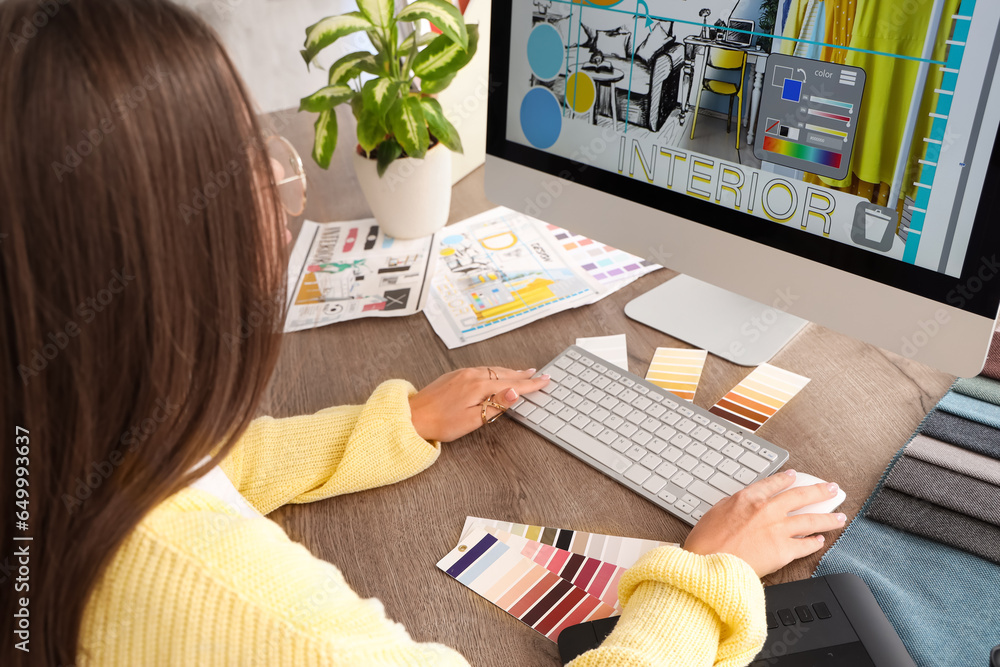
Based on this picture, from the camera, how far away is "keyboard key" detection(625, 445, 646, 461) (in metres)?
0.69

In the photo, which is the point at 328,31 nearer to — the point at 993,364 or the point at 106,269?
the point at 106,269

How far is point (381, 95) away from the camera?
3.31 ft

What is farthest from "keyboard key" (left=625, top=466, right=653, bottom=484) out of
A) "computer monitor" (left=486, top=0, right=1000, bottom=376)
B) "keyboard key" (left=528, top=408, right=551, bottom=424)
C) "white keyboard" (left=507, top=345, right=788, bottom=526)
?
"computer monitor" (left=486, top=0, right=1000, bottom=376)

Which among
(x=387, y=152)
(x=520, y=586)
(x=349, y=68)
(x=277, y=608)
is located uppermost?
(x=349, y=68)

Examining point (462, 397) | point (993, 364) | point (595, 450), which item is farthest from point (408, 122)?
point (993, 364)

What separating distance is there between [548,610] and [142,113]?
0.45 m

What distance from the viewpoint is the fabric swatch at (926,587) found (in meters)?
0.52

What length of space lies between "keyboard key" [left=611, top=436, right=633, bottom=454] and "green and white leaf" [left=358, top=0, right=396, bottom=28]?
69 cm

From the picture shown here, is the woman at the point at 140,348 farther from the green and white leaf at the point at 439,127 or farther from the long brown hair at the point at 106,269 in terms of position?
the green and white leaf at the point at 439,127

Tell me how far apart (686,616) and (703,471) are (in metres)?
0.17

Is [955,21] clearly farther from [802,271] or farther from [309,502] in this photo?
[309,502]

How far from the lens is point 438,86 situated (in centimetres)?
105

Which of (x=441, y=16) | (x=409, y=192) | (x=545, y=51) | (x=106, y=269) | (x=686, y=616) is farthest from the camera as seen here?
(x=409, y=192)

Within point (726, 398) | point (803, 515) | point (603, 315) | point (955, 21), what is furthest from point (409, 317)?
point (955, 21)
